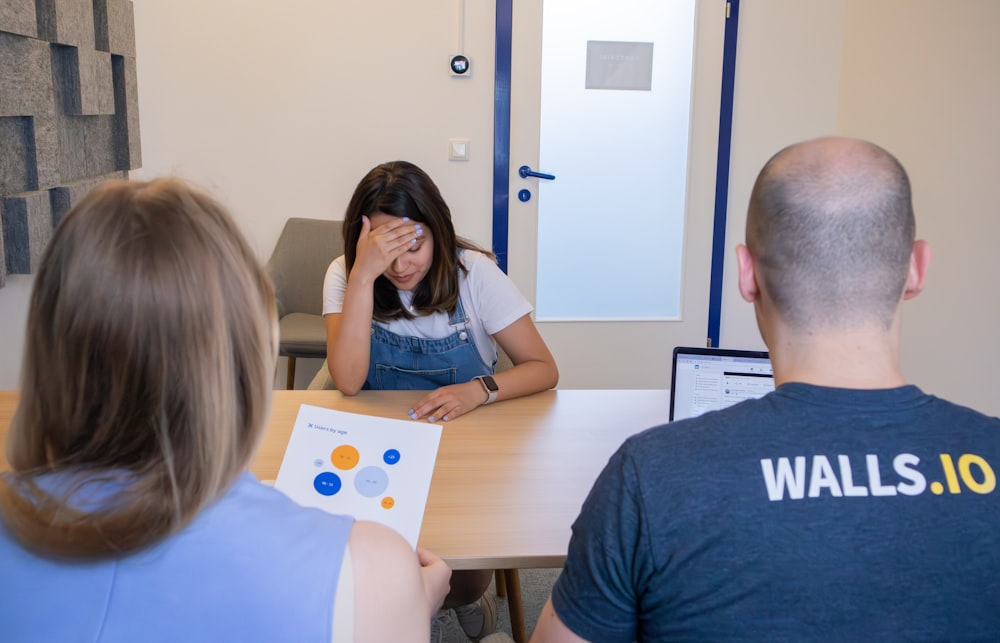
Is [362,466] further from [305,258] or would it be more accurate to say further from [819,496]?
[305,258]

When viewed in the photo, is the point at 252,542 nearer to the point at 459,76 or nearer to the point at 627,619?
the point at 627,619

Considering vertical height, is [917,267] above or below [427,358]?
above

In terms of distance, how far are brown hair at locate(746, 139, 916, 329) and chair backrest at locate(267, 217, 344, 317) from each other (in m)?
2.84

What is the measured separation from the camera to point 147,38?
137 inches

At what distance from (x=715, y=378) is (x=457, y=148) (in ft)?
7.59

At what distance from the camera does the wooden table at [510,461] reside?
132cm

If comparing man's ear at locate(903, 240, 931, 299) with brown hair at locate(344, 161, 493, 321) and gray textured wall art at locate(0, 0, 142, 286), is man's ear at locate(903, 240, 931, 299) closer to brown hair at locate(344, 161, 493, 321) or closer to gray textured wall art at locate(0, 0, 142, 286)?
brown hair at locate(344, 161, 493, 321)

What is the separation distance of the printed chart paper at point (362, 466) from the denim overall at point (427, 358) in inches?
17.7

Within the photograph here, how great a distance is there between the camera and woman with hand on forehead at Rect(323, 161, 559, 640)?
1986mm

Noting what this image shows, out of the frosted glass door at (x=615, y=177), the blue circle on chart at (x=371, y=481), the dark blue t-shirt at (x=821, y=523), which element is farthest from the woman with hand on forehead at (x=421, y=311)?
the frosted glass door at (x=615, y=177)

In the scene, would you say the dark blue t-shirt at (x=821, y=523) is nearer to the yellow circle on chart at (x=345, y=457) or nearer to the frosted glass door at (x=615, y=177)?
the yellow circle on chart at (x=345, y=457)

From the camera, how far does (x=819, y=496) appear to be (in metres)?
0.83

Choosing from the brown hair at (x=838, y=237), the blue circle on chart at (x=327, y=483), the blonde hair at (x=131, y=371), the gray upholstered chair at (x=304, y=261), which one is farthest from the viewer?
the gray upholstered chair at (x=304, y=261)

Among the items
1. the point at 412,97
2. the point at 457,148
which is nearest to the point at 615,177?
the point at 457,148
